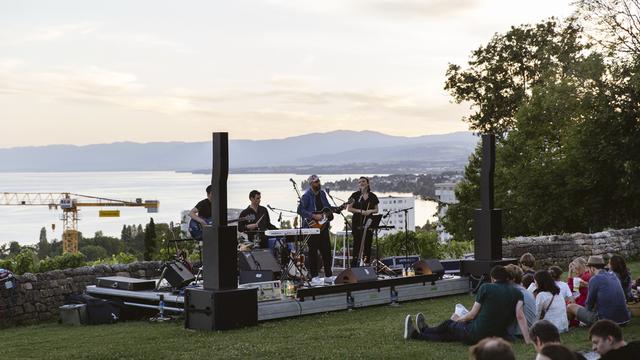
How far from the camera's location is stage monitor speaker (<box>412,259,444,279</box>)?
13.8 meters

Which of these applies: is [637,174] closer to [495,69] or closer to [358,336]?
[495,69]

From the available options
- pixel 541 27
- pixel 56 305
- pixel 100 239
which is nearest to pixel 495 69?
pixel 541 27

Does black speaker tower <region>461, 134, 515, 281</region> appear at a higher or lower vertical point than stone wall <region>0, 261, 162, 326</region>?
higher

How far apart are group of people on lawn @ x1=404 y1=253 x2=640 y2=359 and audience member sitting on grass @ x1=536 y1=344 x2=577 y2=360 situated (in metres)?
3.59

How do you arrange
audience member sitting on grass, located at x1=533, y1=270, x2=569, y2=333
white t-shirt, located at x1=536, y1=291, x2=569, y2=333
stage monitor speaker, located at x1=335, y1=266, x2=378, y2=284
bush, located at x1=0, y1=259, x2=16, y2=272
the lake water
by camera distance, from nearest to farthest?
audience member sitting on grass, located at x1=533, y1=270, x2=569, y2=333, white t-shirt, located at x1=536, y1=291, x2=569, y2=333, stage monitor speaker, located at x1=335, y1=266, x2=378, y2=284, bush, located at x1=0, y1=259, x2=16, y2=272, the lake water

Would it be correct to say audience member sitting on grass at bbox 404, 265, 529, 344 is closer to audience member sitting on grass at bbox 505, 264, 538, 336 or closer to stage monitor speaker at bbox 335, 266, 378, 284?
audience member sitting on grass at bbox 505, 264, 538, 336

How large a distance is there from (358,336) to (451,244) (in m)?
10.3

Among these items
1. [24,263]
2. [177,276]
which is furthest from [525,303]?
[24,263]

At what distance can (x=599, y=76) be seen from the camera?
107 ft

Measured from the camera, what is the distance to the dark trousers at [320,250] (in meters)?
13.9

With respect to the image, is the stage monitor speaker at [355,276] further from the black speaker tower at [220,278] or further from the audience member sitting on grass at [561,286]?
the audience member sitting on grass at [561,286]

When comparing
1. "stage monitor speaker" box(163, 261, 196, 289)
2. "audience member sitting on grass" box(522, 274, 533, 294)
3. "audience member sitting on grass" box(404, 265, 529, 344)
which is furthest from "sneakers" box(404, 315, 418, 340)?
"stage monitor speaker" box(163, 261, 196, 289)

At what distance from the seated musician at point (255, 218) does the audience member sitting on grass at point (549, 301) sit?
5173mm

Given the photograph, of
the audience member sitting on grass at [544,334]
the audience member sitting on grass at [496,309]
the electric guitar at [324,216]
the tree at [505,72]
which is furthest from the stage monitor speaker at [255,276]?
the tree at [505,72]
